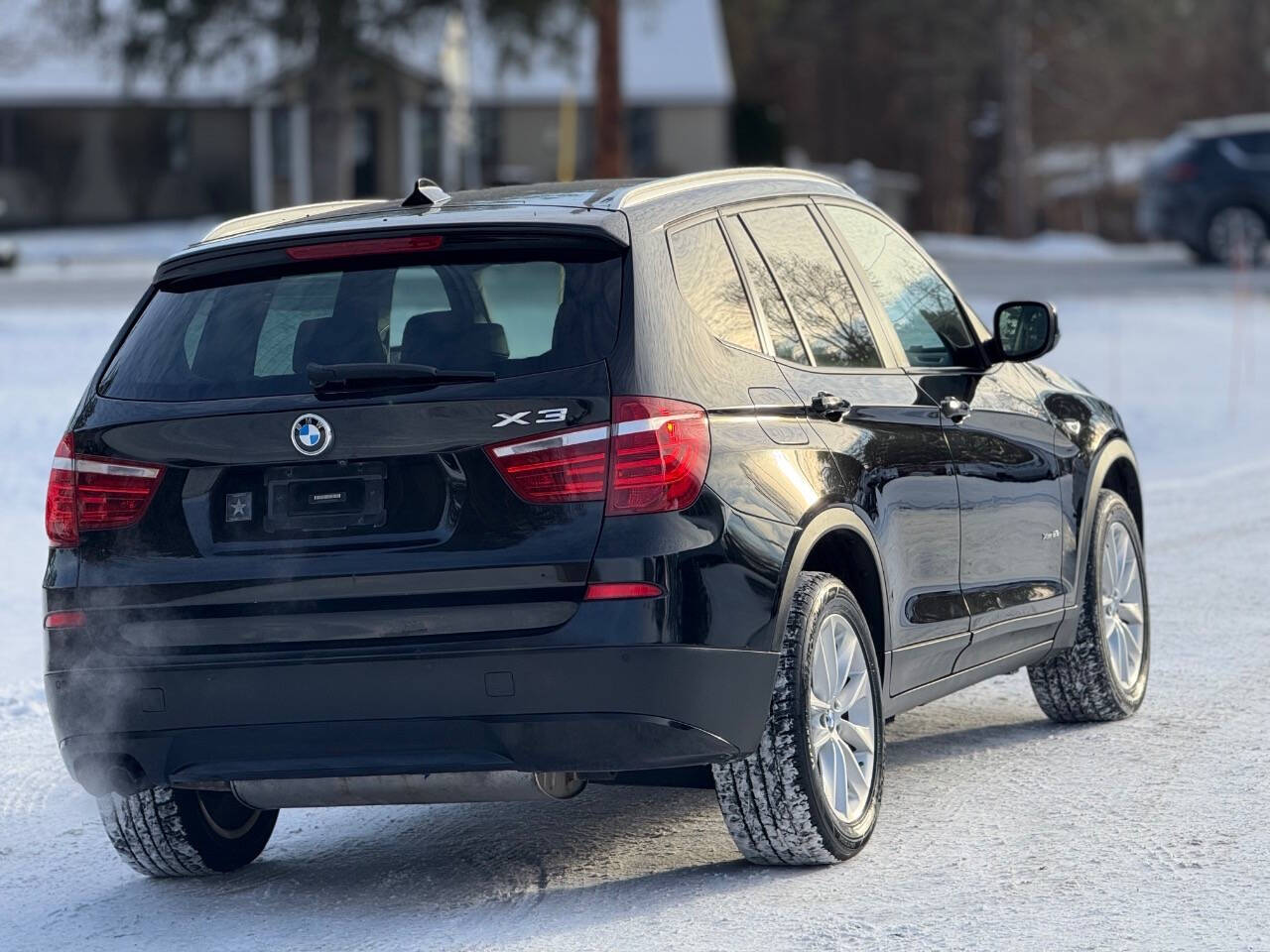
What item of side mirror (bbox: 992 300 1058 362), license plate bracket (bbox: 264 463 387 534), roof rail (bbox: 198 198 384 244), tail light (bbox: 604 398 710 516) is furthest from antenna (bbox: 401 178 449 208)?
side mirror (bbox: 992 300 1058 362)

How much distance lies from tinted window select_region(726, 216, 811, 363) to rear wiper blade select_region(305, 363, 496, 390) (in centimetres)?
96

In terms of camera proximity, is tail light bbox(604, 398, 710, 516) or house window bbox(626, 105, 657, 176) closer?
tail light bbox(604, 398, 710, 516)

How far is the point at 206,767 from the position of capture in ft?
17.7

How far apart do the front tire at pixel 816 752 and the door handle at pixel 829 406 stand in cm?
43

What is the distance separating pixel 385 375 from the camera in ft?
17.4

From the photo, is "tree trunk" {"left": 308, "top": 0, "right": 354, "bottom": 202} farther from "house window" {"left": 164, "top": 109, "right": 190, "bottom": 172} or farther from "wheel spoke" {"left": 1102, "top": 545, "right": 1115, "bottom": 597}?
"wheel spoke" {"left": 1102, "top": 545, "right": 1115, "bottom": 597}

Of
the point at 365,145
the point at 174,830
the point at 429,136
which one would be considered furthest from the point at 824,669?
the point at 429,136

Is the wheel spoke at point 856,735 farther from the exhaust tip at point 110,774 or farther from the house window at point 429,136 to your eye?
the house window at point 429,136

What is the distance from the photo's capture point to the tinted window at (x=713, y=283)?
5.61 meters

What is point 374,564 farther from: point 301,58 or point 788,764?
point 301,58

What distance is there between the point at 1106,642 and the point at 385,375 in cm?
320

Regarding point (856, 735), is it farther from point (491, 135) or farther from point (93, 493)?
point (491, 135)

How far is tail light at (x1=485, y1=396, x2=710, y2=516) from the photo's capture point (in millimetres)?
5152

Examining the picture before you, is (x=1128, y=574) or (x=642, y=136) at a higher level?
(x=642, y=136)
